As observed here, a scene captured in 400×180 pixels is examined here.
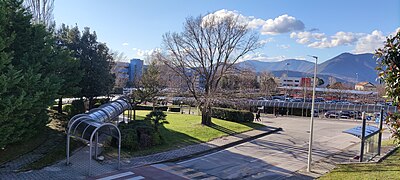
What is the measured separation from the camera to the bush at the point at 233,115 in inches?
1230

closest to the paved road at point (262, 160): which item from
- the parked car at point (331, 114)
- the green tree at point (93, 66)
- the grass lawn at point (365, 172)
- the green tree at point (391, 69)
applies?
the grass lawn at point (365, 172)

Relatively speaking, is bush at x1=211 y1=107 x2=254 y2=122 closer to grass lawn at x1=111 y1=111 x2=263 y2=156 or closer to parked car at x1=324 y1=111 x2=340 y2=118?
grass lawn at x1=111 y1=111 x2=263 y2=156

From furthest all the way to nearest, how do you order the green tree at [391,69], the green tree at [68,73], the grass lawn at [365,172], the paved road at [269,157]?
the green tree at [68,73], the paved road at [269,157], the grass lawn at [365,172], the green tree at [391,69]

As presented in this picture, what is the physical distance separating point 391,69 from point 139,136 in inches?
615

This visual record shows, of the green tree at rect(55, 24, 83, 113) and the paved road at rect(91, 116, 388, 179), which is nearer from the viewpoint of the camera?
the paved road at rect(91, 116, 388, 179)

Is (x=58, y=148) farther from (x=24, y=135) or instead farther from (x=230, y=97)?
(x=230, y=97)

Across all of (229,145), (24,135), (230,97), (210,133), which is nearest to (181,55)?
(230,97)

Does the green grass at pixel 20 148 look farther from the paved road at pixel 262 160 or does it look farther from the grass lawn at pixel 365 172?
the grass lawn at pixel 365 172

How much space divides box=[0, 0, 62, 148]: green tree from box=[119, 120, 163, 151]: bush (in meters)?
4.53

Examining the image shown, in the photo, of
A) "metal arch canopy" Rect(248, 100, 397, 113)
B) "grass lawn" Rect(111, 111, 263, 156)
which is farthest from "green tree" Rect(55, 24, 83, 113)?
"metal arch canopy" Rect(248, 100, 397, 113)

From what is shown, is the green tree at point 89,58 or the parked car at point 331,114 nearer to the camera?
the green tree at point 89,58

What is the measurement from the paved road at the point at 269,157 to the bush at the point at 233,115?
4.77 metres

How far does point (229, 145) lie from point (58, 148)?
35.3 feet

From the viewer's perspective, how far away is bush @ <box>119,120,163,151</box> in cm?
1792
